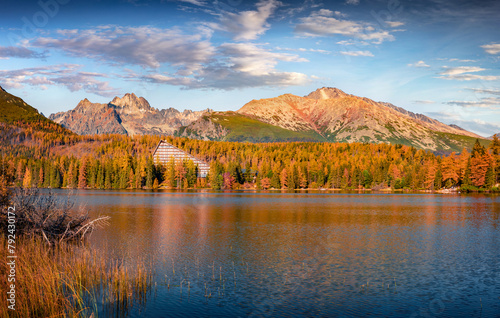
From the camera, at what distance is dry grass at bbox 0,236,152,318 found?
21.5 m

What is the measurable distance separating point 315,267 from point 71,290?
65.9ft

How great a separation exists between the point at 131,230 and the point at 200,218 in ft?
62.0

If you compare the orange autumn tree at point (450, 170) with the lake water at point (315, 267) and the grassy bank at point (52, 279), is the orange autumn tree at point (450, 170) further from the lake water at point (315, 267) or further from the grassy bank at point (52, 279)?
the grassy bank at point (52, 279)

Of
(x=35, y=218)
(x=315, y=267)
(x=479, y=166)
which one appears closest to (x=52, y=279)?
(x=35, y=218)

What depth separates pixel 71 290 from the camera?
26.7 metres

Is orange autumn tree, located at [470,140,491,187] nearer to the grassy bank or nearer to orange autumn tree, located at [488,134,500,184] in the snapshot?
orange autumn tree, located at [488,134,500,184]

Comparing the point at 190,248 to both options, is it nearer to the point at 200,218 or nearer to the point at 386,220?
the point at 200,218

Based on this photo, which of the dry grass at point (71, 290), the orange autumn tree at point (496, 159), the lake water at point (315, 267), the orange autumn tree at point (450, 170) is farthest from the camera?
the orange autumn tree at point (450, 170)

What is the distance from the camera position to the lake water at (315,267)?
25.3 metres

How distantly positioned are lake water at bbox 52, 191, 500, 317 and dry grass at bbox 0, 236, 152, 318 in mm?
1545

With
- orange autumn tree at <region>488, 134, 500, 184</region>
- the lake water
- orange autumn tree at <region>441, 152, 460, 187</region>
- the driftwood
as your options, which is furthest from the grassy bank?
orange autumn tree at <region>441, 152, 460, 187</region>

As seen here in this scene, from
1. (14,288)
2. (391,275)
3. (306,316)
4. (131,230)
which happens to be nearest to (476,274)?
(391,275)

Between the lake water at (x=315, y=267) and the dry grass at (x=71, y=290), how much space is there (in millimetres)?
1545

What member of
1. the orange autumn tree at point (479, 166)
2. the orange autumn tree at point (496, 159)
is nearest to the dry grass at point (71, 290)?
the orange autumn tree at point (479, 166)
